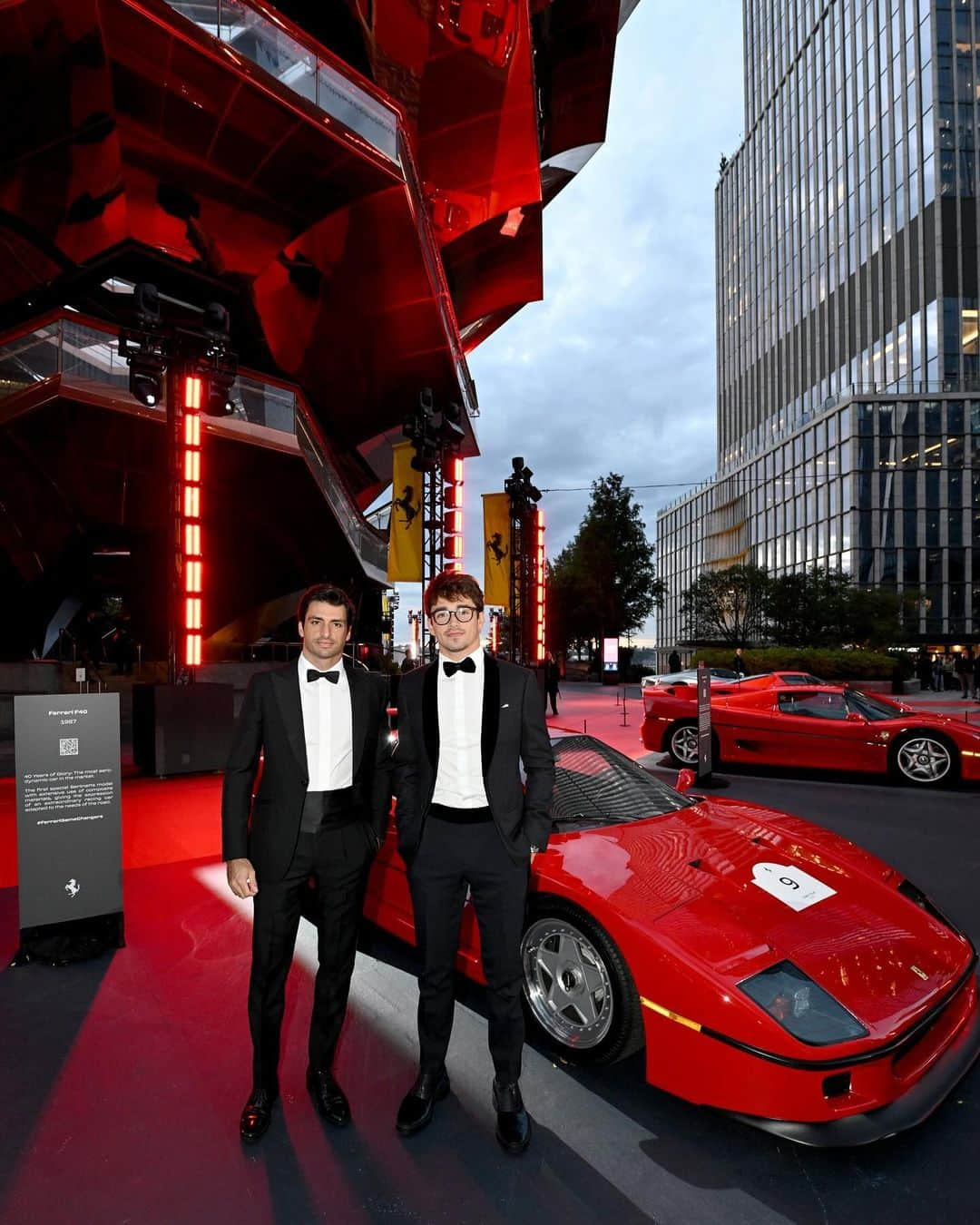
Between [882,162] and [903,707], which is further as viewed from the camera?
[882,162]

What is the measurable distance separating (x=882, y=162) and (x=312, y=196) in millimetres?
56568

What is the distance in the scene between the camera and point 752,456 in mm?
63875

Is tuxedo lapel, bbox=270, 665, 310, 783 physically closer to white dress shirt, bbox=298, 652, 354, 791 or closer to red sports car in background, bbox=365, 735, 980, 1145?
white dress shirt, bbox=298, 652, 354, 791

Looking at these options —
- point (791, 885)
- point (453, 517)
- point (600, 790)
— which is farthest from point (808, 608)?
point (791, 885)

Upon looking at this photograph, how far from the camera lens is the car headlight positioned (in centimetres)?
192

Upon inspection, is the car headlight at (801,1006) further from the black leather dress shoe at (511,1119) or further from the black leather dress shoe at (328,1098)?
the black leather dress shoe at (328,1098)

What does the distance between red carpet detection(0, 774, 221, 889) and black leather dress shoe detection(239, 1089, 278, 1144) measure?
332 centimetres

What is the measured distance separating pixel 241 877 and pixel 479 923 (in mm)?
812

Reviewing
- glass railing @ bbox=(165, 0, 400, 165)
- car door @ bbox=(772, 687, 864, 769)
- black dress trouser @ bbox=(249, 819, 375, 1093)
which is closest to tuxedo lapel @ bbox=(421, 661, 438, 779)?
black dress trouser @ bbox=(249, 819, 375, 1093)

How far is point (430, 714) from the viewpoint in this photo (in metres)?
2.29

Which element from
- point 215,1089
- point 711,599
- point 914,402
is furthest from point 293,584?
point 914,402

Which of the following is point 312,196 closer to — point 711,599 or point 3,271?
point 3,271

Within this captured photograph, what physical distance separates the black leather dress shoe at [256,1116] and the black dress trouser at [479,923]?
527 millimetres

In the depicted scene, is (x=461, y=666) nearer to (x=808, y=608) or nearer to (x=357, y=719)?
(x=357, y=719)
